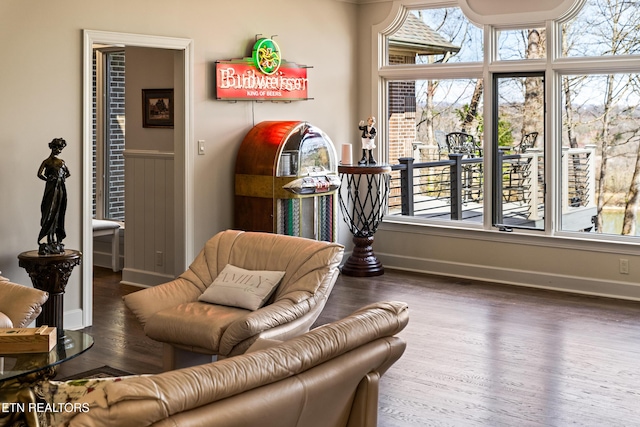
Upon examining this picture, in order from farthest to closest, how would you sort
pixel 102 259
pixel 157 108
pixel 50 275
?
pixel 102 259 → pixel 157 108 → pixel 50 275

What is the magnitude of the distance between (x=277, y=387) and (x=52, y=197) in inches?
128

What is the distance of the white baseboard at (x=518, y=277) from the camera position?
22.3 feet

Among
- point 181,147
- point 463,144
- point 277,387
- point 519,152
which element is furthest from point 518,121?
point 277,387

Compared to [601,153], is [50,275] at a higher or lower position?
lower

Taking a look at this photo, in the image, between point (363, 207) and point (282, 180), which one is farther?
point (363, 207)

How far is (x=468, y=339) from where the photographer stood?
5.46 meters

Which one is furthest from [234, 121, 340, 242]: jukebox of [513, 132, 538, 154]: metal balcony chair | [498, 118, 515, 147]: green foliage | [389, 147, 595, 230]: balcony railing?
[513, 132, 538, 154]: metal balcony chair

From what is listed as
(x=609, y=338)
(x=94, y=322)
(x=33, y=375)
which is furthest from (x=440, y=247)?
(x=33, y=375)

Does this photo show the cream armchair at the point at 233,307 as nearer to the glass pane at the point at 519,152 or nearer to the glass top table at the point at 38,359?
the glass top table at the point at 38,359

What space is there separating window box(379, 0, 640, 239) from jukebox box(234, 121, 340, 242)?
4.12 ft

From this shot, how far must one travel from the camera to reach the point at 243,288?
450 cm

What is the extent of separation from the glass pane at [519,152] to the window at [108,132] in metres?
3.87

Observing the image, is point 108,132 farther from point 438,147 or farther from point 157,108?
point 438,147

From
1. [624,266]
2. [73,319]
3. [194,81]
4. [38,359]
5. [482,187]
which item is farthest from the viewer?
[482,187]
